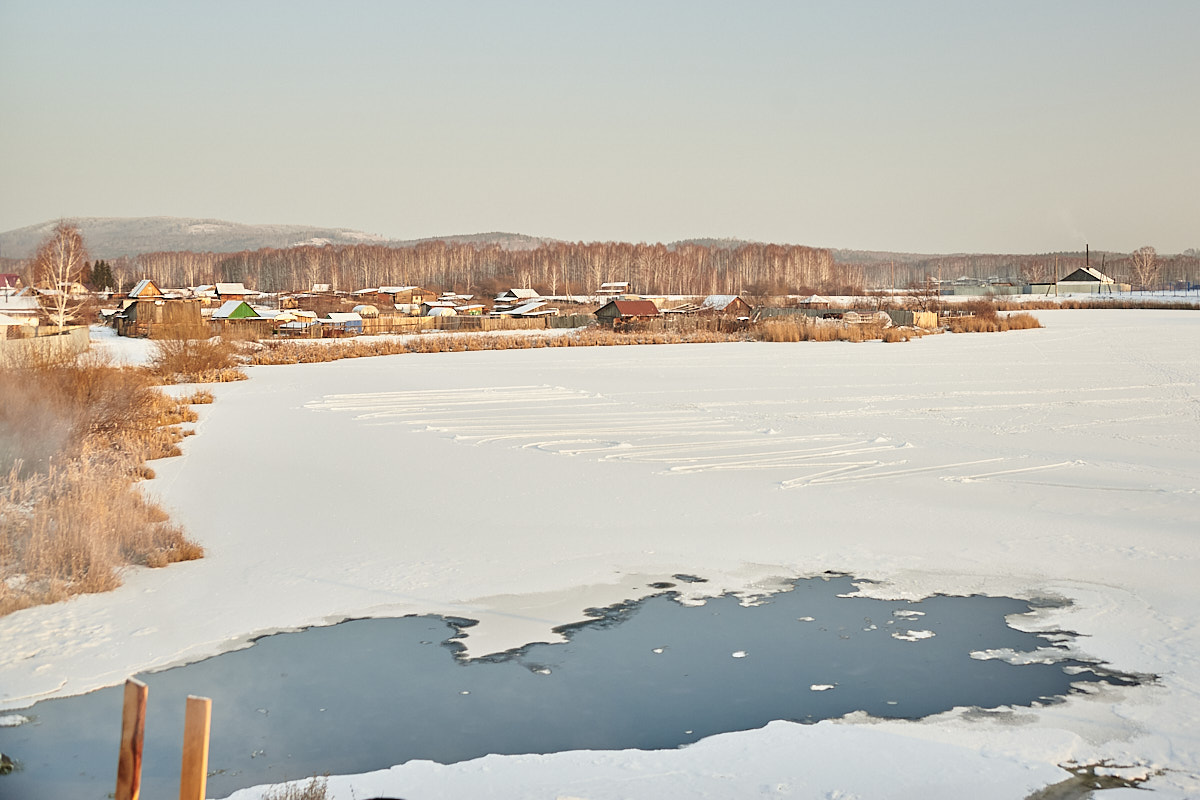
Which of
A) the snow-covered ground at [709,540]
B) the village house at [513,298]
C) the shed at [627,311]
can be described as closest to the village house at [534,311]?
the shed at [627,311]

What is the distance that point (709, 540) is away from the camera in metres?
8.70

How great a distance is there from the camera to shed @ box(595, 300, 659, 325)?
6256cm

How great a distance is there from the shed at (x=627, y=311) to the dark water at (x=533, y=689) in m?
55.6

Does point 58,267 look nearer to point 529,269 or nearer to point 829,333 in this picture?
point 829,333

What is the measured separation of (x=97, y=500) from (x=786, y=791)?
649 centimetres

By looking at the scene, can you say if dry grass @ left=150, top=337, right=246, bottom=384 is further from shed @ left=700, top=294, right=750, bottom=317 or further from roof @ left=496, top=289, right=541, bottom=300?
roof @ left=496, top=289, right=541, bottom=300

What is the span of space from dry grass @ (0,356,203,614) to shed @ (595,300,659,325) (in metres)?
47.8

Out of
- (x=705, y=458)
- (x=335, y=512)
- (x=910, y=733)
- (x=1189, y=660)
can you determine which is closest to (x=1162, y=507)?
(x=1189, y=660)

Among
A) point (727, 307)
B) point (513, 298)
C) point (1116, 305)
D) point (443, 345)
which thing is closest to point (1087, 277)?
point (1116, 305)

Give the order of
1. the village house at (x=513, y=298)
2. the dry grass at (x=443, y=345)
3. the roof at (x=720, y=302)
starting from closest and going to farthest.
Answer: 1. the dry grass at (x=443, y=345)
2. the roof at (x=720, y=302)
3. the village house at (x=513, y=298)

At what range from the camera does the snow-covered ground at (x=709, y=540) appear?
4.66m

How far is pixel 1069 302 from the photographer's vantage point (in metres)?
78.4

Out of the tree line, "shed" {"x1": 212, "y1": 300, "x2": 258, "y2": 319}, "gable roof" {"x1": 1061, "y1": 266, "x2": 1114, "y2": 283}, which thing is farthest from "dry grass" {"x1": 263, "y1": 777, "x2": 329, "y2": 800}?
the tree line

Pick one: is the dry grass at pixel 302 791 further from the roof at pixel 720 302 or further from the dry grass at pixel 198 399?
the roof at pixel 720 302
